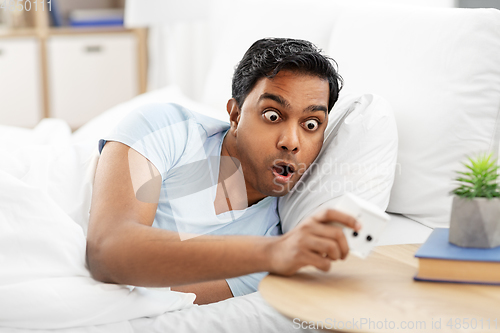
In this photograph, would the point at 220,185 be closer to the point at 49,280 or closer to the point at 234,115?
the point at 234,115

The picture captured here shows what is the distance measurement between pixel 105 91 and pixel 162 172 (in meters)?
2.35

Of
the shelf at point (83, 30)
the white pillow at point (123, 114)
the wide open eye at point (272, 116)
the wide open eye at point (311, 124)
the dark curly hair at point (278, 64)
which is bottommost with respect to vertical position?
the white pillow at point (123, 114)

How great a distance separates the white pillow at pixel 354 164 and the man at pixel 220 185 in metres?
0.05

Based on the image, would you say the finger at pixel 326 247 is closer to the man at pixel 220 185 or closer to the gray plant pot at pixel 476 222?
the man at pixel 220 185

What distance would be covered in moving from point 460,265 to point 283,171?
0.40m

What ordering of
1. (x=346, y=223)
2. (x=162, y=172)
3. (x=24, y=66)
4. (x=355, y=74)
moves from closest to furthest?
(x=346, y=223) < (x=162, y=172) < (x=355, y=74) < (x=24, y=66)

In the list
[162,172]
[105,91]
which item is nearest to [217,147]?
[162,172]

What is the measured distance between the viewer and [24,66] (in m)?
3.04

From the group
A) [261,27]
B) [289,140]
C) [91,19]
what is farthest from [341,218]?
[91,19]

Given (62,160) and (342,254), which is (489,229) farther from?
(62,160)

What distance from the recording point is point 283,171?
999 mm

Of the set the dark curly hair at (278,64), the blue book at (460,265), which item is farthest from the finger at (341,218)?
the dark curly hair at (278,64)

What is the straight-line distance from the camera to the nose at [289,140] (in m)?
0.94

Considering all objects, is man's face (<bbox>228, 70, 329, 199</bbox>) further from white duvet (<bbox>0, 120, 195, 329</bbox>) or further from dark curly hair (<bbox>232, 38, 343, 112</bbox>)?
white duvet (<bbox>0, 120, 195, 329</bbox>)
